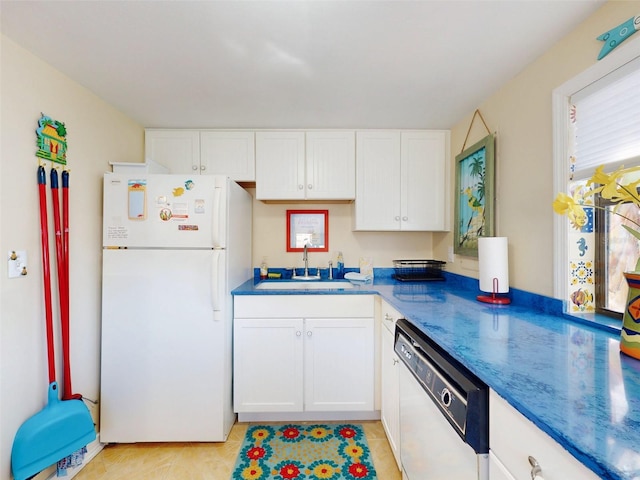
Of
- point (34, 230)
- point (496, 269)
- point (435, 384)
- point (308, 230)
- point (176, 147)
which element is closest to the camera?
point (435, 384)

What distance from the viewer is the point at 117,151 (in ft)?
6.88

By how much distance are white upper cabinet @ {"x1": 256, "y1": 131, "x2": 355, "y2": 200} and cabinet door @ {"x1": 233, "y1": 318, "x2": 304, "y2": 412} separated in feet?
3.40

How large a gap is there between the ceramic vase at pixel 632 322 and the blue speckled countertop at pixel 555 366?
0.04 metres

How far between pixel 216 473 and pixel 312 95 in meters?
2.31

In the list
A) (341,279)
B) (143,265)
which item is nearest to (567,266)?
(341,279)

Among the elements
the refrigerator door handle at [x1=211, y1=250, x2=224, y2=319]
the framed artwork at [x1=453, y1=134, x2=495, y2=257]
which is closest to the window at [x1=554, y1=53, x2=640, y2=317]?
the framed artwork at [x1=453, y1=134, x2=495, y2=257]

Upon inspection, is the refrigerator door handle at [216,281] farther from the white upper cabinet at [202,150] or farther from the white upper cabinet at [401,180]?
the white upper cabinet at [401,180]

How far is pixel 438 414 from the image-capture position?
1033mm

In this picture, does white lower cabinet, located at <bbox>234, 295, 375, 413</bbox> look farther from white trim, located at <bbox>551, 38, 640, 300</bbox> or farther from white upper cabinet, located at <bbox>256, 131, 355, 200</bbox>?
white trim, located at <bbox>551, 38, 640, 300</bbox>

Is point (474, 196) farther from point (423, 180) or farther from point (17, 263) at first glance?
point (17, 263)

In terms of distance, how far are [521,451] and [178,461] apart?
74.5 inches

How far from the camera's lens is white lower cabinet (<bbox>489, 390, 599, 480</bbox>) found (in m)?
0.57

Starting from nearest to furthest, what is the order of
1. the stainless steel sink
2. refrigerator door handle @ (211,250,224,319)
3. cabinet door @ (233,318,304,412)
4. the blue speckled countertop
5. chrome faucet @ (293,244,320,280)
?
1. the blue speckled countertop
2. refrigerator door handle @ (211,250,224,319)
3. cabinet door @ (233,318,304,412)
4. the stainless steel sink
5. chrome faucet @ (293,244,320,280)

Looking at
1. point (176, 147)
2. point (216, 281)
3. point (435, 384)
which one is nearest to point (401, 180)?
point (216, 281)
